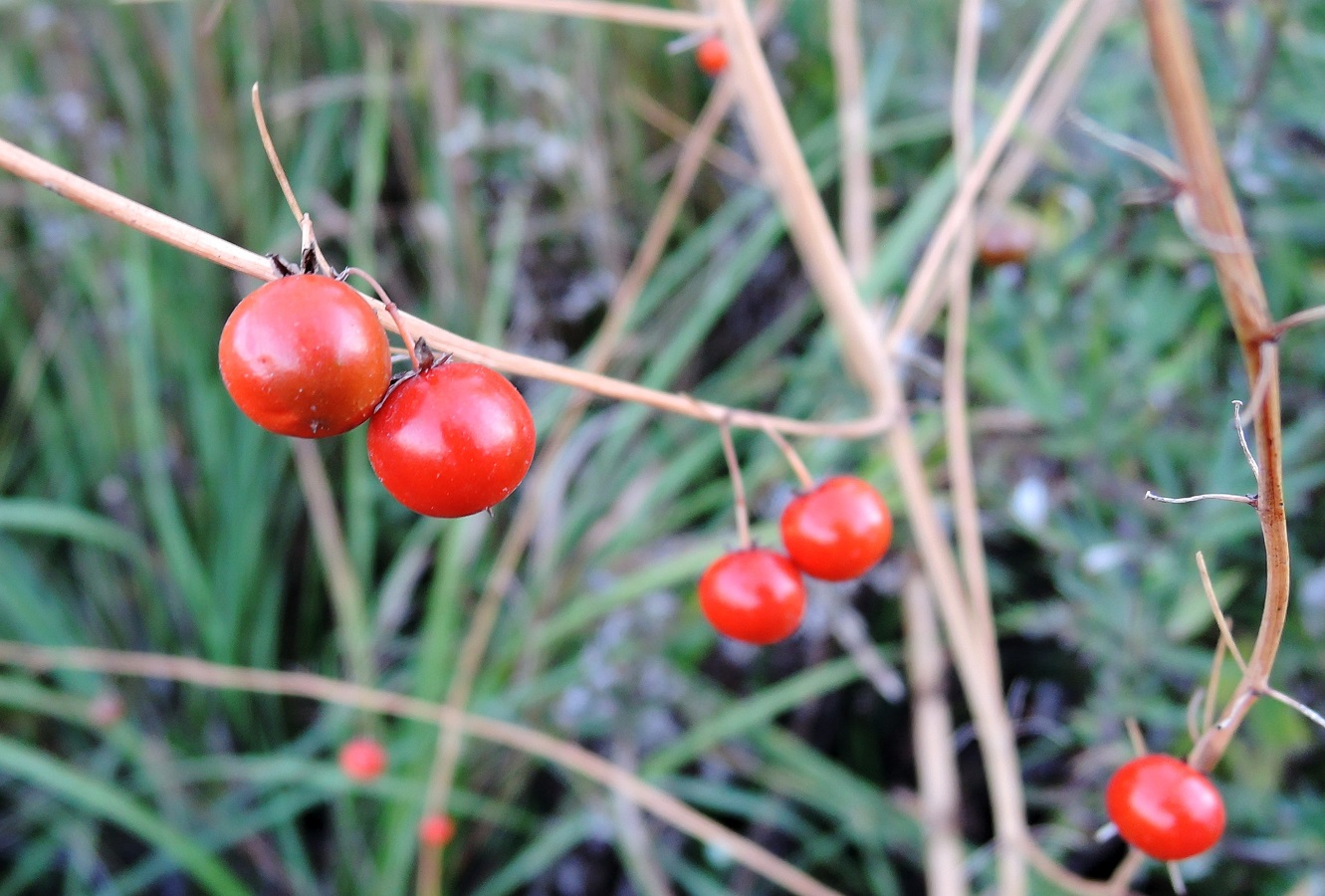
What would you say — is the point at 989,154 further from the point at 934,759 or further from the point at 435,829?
the point at 435,829

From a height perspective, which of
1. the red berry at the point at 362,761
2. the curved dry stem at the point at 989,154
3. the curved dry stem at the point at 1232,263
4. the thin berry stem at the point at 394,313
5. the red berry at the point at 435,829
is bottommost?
the curved dry stem at the point at 1232,263

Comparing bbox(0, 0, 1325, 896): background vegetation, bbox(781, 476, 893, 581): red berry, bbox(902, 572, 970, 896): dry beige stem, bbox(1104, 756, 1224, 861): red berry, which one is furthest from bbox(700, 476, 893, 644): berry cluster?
bbox(0, 0, 1325, 896): background vegetation

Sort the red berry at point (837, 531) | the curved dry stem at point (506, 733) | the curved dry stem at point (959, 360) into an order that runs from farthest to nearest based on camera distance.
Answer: the curved dry stem at point (506, 733), the curved dry stem at point (959, 360), the red berry at point (837, 531)

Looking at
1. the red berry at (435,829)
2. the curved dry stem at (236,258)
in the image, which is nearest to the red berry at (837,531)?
the curved dry stem at (236,258)

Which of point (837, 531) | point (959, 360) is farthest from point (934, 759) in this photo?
point (837, 531)

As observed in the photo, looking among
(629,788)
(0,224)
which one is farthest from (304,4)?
(629,788)

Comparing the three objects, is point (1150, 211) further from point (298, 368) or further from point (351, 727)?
point (351, 727)

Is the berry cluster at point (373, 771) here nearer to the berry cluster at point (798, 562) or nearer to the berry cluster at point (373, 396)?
the berry cluster at point (798, 562)
